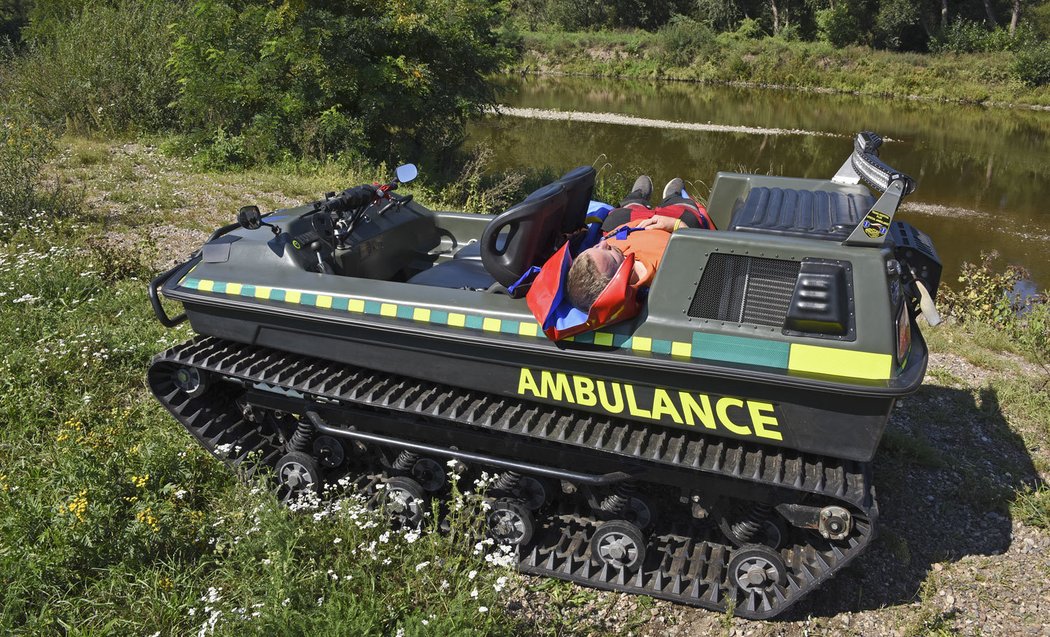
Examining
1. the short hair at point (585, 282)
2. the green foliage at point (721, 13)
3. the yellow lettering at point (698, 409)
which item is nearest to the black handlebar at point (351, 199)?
the short hair at point (585, 282)

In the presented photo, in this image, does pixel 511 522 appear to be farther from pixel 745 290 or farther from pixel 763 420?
pixel 745 290

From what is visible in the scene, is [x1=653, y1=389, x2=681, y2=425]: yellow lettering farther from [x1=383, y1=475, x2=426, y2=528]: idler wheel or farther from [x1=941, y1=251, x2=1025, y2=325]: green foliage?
[x1=941, y1=251, x2=1025, y2=325]: green foliage

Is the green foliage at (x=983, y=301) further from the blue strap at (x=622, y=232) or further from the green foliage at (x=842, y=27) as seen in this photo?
the green foliage at (x=842, y=27)

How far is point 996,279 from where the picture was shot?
7691 millimetres

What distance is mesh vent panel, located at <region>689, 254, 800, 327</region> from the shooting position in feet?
10.2

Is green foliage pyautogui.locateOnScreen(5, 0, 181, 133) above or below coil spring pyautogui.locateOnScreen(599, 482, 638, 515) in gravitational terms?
below

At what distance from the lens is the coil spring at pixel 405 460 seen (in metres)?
4.01

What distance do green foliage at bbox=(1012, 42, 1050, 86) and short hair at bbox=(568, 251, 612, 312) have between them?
3114 cm

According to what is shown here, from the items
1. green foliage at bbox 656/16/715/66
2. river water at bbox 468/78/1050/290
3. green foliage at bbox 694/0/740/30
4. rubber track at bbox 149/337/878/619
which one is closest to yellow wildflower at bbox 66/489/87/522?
rubber track at bbox 149/337/878/619

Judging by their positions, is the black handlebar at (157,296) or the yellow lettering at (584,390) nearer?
the yellow lettering at (584,390)

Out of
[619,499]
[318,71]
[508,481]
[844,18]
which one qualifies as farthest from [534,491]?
[844,18]

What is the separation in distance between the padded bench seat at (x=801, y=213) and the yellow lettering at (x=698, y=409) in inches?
32.3

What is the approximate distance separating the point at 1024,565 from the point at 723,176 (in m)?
2.62

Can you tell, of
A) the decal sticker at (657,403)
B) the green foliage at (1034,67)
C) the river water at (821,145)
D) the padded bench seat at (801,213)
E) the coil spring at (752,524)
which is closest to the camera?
the decal sticker at (657,403)
